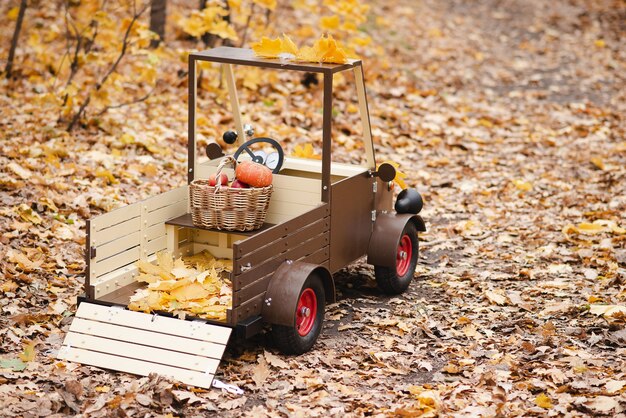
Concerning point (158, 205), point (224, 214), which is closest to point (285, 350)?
point (224, 214)

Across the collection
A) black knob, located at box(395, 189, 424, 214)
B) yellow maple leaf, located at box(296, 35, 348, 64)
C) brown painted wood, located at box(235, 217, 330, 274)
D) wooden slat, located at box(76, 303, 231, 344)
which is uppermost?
yellow maple leaf, located at box(296, 35, 348, 64)

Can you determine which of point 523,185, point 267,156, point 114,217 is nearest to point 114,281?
point 114,217

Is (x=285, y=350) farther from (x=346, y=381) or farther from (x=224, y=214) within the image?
(x=224, y=214)

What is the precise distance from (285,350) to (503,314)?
1.70 meters

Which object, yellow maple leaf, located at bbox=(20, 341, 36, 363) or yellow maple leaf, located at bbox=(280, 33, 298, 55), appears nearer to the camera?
yellow maple leaf, located at bbox=(20, 341, 36, 363)

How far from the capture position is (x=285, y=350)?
528cm

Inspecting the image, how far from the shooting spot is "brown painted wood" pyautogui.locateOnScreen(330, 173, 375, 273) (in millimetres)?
5961

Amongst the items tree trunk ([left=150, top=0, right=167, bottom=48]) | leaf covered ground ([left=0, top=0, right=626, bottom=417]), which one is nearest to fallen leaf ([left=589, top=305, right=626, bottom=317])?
leaf covered ground ([left=0, top=0, right=626, bottom=417])

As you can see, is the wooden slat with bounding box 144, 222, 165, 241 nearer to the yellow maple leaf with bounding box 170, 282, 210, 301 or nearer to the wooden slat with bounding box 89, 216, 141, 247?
the wooden slat with bounding box 89, 216, 141, 247

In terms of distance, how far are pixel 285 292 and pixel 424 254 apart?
2618 millimetres

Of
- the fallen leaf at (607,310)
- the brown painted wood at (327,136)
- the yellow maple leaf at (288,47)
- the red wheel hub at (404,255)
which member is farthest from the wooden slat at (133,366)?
the fallen leaf at (607,310)

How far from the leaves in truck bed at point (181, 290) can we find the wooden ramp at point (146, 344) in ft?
0.36

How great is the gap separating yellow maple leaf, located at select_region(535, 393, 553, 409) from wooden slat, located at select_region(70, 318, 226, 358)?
5.52ft

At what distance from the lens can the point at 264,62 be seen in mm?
5727
